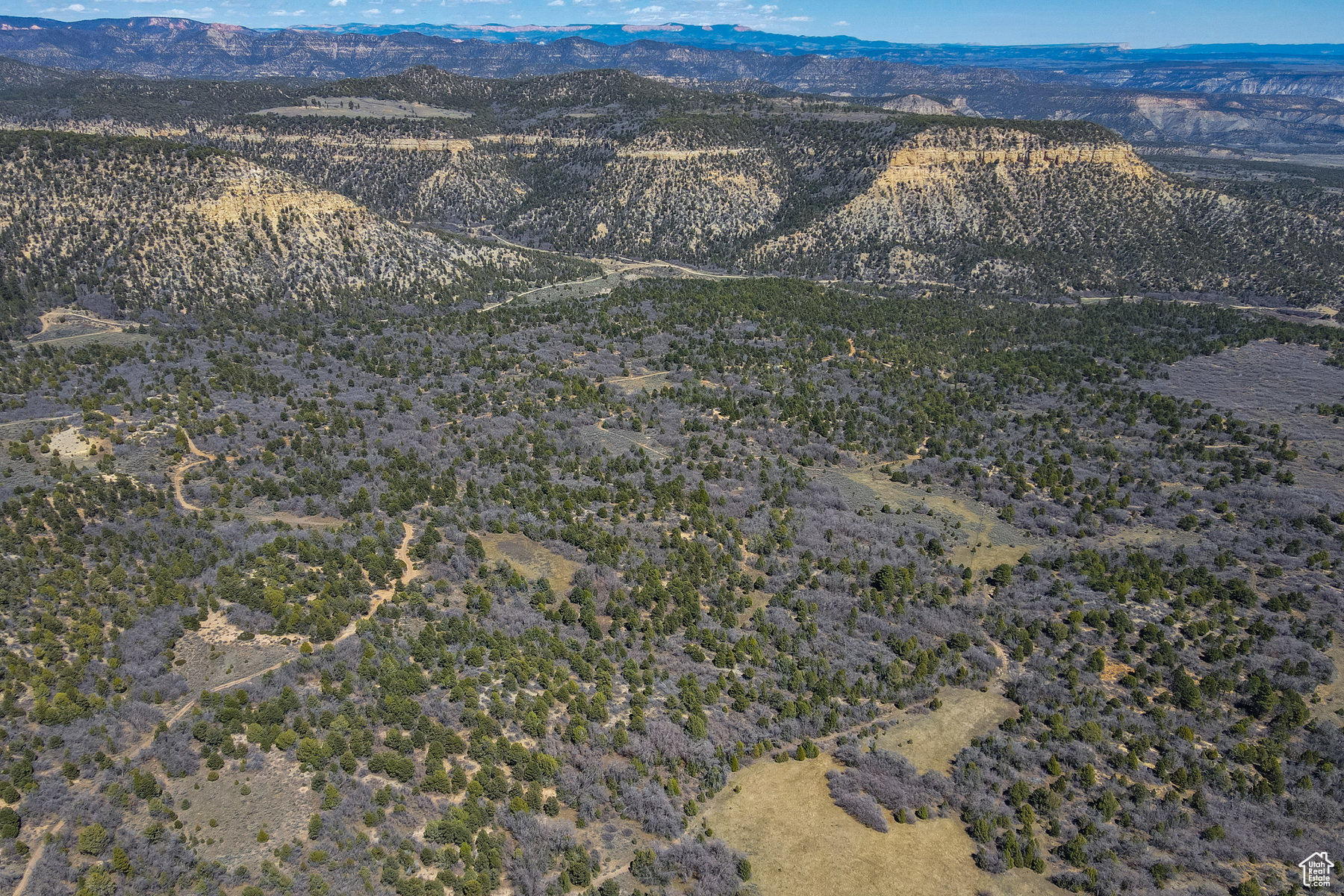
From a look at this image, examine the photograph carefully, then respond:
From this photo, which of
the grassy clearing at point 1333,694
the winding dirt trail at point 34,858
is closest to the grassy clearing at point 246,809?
the winding dirt trail at point 34,858

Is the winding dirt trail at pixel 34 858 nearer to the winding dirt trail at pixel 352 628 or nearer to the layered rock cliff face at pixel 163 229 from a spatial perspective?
the winding dirt trail at pixel 352 628

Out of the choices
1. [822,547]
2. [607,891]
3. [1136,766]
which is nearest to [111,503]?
[607,891]

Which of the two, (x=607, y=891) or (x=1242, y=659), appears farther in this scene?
(x=1242, y=659)

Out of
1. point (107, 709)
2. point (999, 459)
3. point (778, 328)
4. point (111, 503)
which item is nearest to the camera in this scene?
point (107, 709)

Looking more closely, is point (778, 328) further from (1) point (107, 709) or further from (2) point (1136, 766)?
(1) point (107, 709)

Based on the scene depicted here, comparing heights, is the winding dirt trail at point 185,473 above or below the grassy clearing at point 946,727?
above

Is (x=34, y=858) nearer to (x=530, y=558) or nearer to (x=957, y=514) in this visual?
(x=530, y=558)
